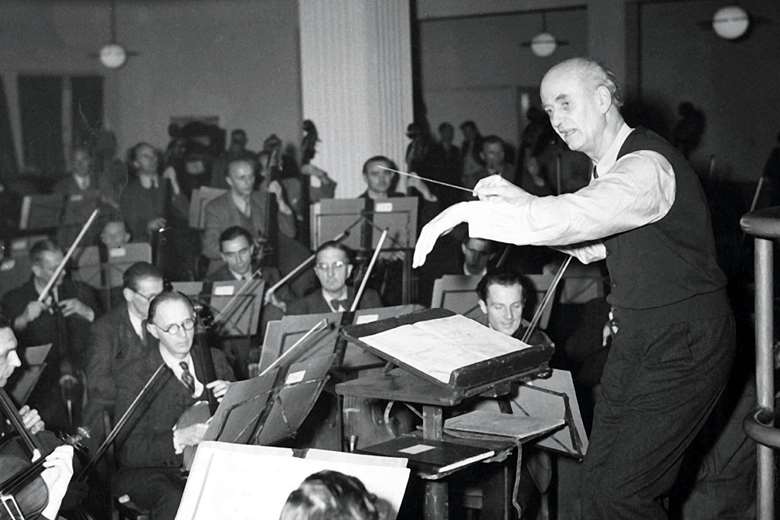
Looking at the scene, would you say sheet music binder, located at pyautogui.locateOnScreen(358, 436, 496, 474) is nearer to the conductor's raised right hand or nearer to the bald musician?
the bald musician

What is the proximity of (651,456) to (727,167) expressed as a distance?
8656 mm

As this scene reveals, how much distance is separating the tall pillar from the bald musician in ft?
16.9

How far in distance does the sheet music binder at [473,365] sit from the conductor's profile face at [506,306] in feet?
4.64

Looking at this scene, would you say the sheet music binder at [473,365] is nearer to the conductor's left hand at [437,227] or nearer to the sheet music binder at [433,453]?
the sheet music binder at [433,453]

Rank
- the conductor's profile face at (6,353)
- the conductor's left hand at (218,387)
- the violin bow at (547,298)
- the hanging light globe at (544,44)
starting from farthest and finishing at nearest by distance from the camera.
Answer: the hanging light globe at (544,44) → the conductor's left hand at (218,387) → the conductor's profile face at (6,353) → the violin bow at (547,298)

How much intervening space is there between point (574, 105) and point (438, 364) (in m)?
0.70

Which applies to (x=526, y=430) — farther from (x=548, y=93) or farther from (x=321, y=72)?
(x=321, y=72)

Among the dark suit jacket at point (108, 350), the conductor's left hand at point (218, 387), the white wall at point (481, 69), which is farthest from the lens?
the white wall at point (481, 69)

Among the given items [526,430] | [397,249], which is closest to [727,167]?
[397,249]

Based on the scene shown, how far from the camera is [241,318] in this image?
15.6ft

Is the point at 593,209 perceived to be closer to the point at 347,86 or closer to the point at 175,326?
the point at 175,326

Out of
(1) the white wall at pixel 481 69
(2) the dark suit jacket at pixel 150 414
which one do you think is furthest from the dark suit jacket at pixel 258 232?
(1) the white wall at pixel 481 69

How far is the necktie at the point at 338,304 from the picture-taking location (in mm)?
4938

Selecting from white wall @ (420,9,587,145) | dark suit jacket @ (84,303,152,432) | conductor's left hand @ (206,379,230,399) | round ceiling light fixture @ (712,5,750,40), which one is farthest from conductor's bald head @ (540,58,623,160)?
white wall @ (420,9,587,145)
